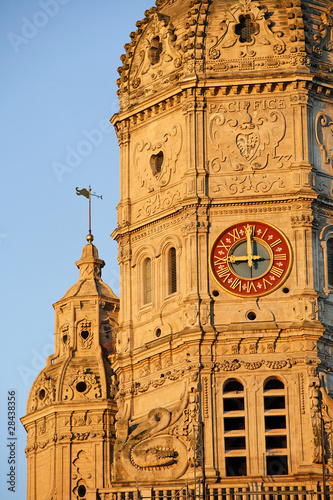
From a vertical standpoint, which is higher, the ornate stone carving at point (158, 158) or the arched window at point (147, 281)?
the ornate stone carving at point (158, 158)

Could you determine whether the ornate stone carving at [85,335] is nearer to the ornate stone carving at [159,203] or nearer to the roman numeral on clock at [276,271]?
the ornate stone carving at [159,203]

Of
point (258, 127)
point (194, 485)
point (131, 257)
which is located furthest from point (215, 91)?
point (194, 485)

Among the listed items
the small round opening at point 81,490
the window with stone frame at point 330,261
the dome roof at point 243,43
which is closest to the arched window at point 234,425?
the window with stone frame at point 330,261

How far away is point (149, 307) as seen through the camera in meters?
95.8

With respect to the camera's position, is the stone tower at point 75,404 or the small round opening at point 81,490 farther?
the stone tower at point 75,404

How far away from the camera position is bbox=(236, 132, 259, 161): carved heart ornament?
94938 mm

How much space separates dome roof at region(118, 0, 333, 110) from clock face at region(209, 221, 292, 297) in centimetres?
744

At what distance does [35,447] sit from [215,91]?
2484 centimetres

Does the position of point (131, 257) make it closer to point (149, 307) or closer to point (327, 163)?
point (149, 307)

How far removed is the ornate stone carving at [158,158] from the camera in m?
96.4

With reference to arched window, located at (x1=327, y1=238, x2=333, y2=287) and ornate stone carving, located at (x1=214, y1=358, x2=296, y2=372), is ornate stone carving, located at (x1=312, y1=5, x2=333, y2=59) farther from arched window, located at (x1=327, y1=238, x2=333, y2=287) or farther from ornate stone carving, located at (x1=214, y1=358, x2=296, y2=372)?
ornate stone carving, located at (x1=214, y1=358, x2=296, y2=372)

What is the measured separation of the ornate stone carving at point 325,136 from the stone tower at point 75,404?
18889mm

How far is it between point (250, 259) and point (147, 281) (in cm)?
624

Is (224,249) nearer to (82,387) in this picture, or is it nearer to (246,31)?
(246,31)
